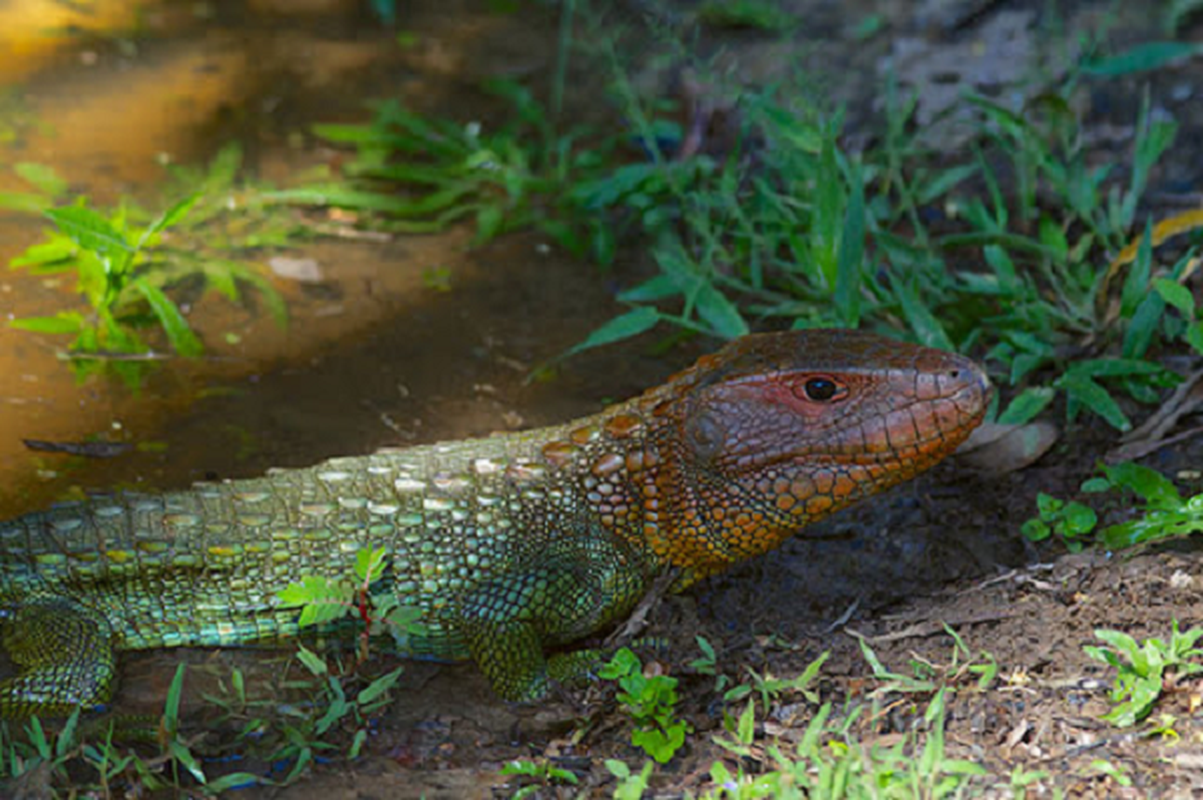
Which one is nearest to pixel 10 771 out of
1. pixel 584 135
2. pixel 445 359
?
pixel 445 359

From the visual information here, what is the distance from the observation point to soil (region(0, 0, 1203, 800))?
367cm

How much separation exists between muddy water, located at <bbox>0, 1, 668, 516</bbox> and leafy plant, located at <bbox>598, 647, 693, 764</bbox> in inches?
61.9

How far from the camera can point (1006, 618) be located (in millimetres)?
4105

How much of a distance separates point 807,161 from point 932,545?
2113 millimetres

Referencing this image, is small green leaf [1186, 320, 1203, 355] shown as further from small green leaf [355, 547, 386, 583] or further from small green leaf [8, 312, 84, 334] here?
small green leaf [8, 312, 84, 334]

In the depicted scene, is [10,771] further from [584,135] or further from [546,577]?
[584,135]

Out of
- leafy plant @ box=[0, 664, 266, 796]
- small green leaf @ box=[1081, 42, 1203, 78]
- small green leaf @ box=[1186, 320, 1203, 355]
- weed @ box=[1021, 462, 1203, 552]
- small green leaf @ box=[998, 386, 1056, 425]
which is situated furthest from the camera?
small green leaf @ box=[1081, 42, 1203, 78]

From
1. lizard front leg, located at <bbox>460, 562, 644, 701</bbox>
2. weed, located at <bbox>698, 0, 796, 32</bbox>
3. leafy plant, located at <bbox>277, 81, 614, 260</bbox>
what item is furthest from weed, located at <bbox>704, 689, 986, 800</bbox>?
weed, located at <bbox>698, 0, 796, 32</bbox>

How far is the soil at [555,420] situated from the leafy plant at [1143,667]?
0.05 meters

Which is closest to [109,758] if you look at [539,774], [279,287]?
[539,774]

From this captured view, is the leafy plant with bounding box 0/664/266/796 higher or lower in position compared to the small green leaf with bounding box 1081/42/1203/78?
lower

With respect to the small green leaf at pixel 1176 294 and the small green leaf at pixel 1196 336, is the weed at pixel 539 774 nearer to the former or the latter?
the small green leaf at pixel 1196 336

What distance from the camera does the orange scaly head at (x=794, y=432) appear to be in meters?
4.00

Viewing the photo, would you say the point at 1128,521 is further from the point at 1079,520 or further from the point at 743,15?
the point at 743,15
